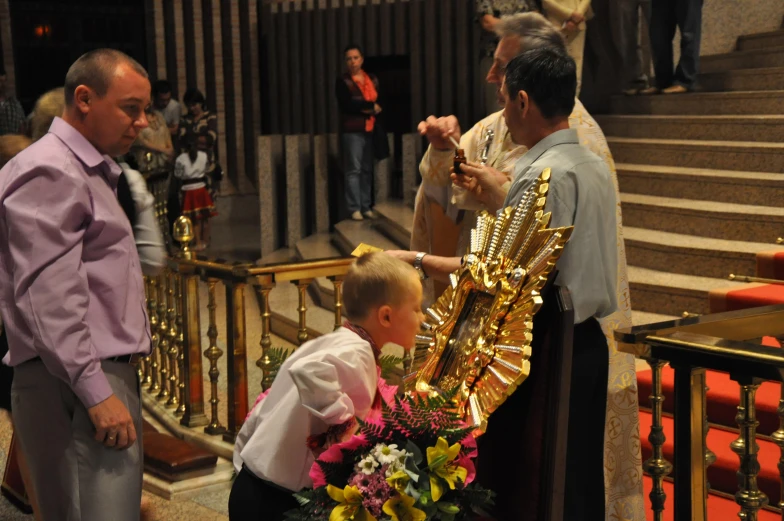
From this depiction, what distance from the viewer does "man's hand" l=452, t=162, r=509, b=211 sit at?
9.29ft

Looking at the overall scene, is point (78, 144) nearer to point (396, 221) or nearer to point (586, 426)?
point (586, 426)

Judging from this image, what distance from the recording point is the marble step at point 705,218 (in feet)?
19.0

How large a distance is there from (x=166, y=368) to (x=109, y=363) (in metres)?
3.16

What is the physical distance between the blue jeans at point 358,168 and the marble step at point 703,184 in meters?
3.37

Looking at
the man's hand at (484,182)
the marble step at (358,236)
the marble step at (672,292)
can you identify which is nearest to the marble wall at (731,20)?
the marble step at (358,236)

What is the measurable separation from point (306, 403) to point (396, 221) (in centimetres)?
686

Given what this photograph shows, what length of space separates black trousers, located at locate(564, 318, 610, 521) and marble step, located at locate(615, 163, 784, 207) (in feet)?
13.8

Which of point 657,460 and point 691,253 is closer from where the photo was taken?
point 657,460

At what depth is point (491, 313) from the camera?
1.97m

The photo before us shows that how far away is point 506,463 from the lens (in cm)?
194

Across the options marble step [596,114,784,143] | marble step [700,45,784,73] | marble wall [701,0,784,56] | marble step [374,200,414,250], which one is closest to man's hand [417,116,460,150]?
marble step [596,114,784,143]

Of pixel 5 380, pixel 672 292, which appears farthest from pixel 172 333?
pixel 672 292

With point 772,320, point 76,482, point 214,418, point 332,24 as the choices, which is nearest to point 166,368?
→ point 214,418

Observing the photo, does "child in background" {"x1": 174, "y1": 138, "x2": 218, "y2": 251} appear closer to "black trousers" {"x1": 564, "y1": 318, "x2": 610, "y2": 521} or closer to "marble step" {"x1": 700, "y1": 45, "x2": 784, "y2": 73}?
"marble step" {"x1": 700, "y1": 45, "x2": 784, "y2": 73}
